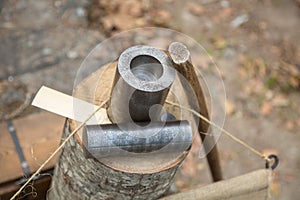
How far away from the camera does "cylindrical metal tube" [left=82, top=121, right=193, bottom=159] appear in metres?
1.50

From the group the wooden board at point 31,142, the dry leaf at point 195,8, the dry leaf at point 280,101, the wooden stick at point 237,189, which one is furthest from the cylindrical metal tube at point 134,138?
the dry leaf at point 195,8

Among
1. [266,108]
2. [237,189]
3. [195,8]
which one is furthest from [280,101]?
[237,189]

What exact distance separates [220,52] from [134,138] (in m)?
2.37

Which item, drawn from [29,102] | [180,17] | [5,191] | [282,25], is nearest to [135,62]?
[5,191]

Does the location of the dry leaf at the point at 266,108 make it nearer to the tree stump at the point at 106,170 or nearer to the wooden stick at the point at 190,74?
the wooden stick at the point at 190,74

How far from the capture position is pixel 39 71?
124 inches

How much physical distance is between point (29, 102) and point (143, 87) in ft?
5.75

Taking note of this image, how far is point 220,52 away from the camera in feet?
12.3

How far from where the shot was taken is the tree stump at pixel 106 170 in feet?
5.20

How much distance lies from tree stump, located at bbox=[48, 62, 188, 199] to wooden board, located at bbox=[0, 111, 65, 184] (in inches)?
15.5

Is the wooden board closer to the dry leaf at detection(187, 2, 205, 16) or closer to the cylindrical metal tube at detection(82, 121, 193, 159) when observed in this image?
the cylindrical metal tube at detection(82, 121, 193, 159)

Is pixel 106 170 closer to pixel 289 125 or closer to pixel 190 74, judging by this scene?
pixel 190 74

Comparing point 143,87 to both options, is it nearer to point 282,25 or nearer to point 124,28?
point 124,28

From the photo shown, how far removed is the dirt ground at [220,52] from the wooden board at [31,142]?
0.53 m
